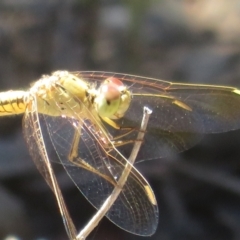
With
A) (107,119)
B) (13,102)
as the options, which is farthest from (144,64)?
(107,119)

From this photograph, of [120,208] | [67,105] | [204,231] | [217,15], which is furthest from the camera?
[217,15]

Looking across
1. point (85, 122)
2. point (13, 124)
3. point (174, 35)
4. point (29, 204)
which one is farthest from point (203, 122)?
point (174, 35)

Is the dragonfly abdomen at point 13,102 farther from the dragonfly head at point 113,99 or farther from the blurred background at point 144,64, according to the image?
the blurred background at point 144,64

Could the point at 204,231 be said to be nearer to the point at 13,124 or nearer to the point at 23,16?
the point at 13,124

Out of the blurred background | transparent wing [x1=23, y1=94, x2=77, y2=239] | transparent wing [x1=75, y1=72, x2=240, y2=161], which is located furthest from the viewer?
the blurred background

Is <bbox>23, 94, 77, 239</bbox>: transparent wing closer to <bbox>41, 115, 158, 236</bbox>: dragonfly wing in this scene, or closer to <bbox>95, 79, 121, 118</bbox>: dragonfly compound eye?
<bbox>41, 115, 158, 236</bbox>: dragonfly wing

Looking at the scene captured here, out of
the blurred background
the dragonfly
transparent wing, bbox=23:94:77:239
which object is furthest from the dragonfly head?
the blurred background
